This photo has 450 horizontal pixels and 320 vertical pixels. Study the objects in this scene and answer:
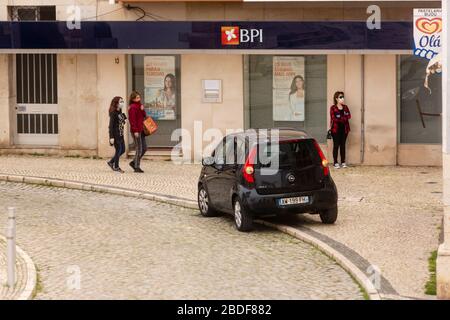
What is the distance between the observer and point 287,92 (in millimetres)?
27859

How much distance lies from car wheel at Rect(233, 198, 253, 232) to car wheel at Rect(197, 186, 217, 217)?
1.48 meters

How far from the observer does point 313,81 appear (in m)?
27.8

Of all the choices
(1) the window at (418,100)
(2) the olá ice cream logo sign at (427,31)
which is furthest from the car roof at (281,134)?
(1) the window at (418,100)

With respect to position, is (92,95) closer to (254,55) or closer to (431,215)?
(254,55)

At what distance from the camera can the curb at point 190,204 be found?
1376cm

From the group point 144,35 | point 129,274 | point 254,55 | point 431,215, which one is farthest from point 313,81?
point 129,274

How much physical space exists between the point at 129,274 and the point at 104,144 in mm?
14304

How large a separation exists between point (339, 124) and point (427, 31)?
23.1 ft

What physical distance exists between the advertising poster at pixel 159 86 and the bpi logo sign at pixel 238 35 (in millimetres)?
2016

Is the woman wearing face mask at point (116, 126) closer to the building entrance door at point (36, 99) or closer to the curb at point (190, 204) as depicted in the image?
the curb at point (190, 204)

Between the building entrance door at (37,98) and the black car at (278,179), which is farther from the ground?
the building entrance door at (37,98)

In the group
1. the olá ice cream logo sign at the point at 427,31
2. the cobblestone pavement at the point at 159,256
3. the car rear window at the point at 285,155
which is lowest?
the cobblestone pavement at the point at 159,256

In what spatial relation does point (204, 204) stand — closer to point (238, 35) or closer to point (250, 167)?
point (250, 167)

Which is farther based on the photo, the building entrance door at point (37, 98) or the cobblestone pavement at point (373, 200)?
the building entrance door at point (37, 98)
